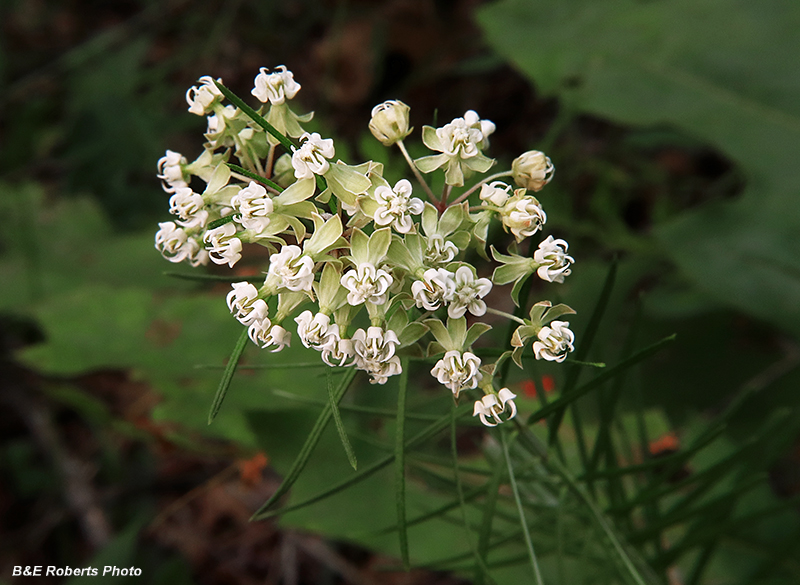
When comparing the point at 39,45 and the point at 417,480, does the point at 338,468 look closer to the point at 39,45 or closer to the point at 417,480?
the point at 417,480

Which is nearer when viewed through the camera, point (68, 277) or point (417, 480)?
point (417, 480)

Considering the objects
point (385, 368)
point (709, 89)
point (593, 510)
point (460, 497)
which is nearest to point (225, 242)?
point (385, 368)

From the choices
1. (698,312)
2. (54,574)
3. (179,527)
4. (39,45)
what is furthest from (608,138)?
(39,45)

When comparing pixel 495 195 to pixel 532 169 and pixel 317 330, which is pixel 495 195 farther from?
pixel 317 330

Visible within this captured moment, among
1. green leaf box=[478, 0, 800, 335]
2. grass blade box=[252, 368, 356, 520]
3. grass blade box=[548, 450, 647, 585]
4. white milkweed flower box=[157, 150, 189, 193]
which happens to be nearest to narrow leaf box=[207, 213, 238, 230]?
white milkweed flower box=[157, 150, 189, 193]

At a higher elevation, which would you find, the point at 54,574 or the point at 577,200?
the point at 577,200

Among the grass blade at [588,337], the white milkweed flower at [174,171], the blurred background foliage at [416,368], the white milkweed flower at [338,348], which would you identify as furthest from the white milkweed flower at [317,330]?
the blurred background foliage at [416,368]

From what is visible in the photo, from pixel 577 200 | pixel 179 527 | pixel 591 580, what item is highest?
pixel 591 580
